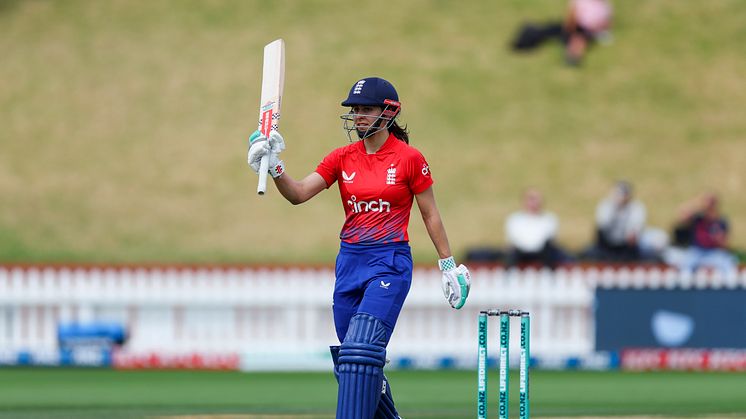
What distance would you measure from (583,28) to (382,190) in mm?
26833

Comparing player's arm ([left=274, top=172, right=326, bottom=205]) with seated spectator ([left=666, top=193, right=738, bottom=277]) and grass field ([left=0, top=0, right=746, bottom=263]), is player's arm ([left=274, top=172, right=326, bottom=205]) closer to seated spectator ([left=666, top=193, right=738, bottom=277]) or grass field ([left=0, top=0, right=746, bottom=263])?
seated spectator ([left=666, top=193, right=738, bottom=277])

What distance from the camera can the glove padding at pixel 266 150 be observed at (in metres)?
6.08

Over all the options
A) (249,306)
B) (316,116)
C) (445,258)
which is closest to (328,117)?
(316,116)

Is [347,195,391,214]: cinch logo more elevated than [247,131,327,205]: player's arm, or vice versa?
[247,131,327,205]: player's arm

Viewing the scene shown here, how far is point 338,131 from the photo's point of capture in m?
29.9

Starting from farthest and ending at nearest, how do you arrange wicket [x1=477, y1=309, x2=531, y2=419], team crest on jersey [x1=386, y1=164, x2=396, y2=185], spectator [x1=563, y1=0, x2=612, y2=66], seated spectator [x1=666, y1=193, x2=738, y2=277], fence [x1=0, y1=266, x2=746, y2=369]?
spectator [x1=563, y1=0, x2=612, y2=66], seated spectator [x1=666, y1=193, x2=738, y2=277], fence [x1=0, y1=266, x2=746, y2=369], team crest on jersey [x1=386, y1=164, x2=396, y2=185], wicket [x1=477, y1=309, x2=531, y2=419]

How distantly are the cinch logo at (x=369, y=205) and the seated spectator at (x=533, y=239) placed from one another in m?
7.94

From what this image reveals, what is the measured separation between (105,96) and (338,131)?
561 centimetres

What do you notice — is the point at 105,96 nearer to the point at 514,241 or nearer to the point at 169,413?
the point at 514,241

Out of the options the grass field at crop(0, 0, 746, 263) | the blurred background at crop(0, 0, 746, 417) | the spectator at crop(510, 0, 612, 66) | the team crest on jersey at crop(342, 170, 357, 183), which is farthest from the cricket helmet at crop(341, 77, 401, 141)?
the spectator at crop(510, 0, 612, 66)

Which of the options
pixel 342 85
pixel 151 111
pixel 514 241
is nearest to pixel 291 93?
pixel 342 85

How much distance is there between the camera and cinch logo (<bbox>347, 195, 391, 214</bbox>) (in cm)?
628

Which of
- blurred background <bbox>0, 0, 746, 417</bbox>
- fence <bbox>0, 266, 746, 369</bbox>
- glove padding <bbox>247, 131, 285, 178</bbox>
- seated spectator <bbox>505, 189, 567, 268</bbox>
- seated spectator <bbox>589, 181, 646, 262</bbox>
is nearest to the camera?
glove padding <bbox>247, 131, 285, 178</bbox>

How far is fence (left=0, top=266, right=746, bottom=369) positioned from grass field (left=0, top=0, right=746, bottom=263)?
1186 centimetres
